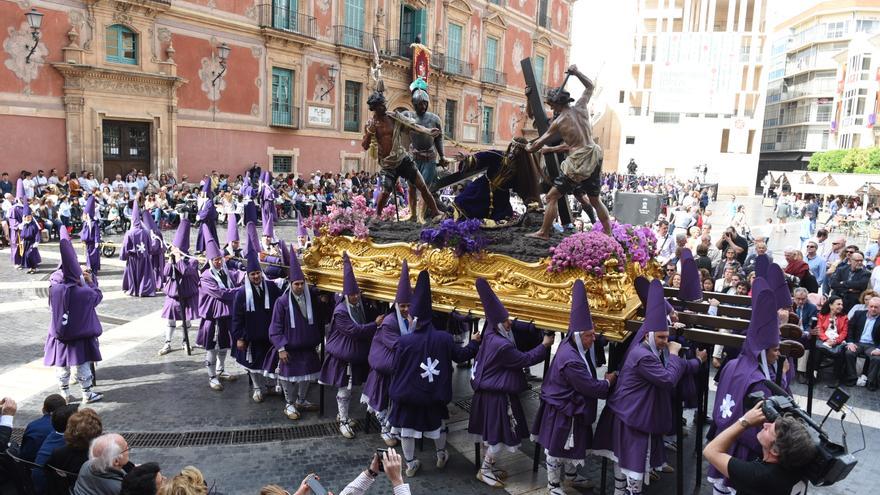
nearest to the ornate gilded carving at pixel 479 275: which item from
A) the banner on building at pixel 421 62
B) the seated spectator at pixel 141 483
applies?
the seated spectator at pixel 141 483

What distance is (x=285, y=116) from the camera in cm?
2822

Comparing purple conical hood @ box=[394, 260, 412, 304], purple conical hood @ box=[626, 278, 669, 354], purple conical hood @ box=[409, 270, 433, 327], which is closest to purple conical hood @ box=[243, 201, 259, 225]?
purple conical hood @ box=[394, 260, 412, 304]

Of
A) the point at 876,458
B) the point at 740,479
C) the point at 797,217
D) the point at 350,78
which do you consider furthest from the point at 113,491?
the point at 797,217

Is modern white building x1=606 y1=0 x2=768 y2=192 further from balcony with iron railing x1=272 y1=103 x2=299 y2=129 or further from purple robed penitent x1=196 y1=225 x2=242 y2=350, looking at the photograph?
purple robed penitent x1=196 y1=225 x2=242 y2=350

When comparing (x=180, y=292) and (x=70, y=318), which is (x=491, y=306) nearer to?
(x=70, y=318)

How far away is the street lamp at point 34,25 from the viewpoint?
18.5m

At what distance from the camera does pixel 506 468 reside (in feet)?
21.5

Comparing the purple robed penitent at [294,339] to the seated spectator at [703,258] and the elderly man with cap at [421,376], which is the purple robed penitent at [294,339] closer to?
the elderly man with cap at [421,376]

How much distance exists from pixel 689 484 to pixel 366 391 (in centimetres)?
362

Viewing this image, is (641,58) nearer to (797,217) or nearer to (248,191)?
(797,217)

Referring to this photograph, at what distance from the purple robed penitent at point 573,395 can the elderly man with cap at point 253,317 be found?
393cm

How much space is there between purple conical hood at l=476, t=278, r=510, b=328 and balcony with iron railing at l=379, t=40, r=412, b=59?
2776 centimetres

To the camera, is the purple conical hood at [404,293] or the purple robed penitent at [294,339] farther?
the purple robed penitent at [294,339]

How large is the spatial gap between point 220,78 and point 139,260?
14.5m
